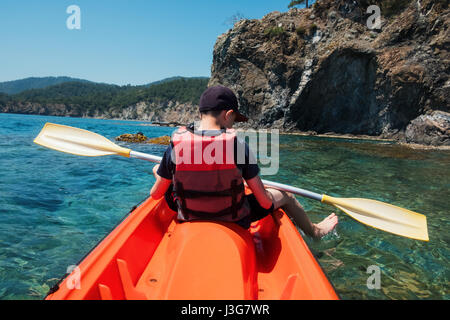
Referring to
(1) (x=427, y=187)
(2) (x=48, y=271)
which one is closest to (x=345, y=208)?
(2) (x=48, y=271)

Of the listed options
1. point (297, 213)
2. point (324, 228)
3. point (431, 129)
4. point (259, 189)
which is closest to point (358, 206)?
point (324, 228)

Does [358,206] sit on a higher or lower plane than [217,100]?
lower

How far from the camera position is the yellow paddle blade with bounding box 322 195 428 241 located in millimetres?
2832

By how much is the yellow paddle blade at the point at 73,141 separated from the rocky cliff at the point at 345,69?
62.6 ft

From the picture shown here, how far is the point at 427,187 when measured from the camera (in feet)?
19.7

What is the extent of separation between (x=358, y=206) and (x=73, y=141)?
12.0 ft

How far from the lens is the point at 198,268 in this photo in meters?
1.52

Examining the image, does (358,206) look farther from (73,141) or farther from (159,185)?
(73,141)

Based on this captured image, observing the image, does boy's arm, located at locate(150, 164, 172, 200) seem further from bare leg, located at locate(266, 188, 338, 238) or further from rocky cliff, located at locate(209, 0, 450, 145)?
rocky cliff, located at locate(209, 0, 450, 145)

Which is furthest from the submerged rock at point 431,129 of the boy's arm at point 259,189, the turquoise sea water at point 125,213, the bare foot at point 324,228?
the boy's arm at point 259,189

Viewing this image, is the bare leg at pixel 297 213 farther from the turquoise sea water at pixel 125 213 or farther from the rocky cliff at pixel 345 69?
the rocky cliff at pixel 345 69

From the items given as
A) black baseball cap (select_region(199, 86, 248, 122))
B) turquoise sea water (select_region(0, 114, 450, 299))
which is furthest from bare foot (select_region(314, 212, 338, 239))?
black baseball cap (select_region(199, 86, 248, 122))

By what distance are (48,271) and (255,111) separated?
29920 mm

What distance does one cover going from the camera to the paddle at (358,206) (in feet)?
9.36
